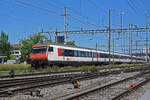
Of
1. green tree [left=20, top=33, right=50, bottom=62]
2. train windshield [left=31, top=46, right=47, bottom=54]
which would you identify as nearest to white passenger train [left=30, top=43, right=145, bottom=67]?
train windshield [left=31, top=46, right=47, bottom=54]

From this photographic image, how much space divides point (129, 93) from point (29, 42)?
7029 centimetres

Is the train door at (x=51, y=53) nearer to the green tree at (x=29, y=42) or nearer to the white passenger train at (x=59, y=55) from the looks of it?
the white passenger train at (x=59, y=55)

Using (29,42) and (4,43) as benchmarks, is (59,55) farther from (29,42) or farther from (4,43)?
(4,43)

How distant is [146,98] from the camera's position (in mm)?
9438

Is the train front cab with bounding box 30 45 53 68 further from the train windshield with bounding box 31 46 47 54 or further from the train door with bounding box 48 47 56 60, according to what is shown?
the train door with bounding box 48 47 56 60

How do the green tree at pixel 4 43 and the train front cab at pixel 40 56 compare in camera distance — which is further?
the green tree at pixel 4 43

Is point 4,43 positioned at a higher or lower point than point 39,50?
higher

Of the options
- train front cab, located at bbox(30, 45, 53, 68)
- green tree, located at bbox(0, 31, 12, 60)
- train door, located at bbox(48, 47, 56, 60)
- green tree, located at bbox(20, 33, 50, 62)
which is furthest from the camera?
green tree, located at bbox(0, 31, 12, 60)

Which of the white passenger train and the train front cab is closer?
the train front cab

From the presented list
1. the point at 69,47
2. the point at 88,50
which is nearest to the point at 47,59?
the point at 69,47

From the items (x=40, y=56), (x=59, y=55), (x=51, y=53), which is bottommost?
(x=40, y=56)

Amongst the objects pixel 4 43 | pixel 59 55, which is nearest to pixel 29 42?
pixel 4 43

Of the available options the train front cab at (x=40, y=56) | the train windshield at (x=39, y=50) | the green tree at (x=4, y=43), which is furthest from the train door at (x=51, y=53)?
the green tree at (x=4, y=43)

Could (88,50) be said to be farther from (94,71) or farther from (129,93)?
(129,93)
